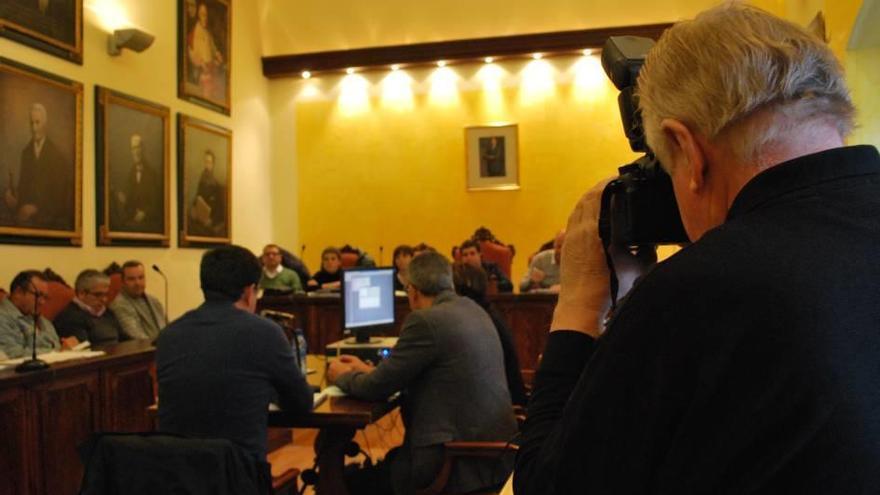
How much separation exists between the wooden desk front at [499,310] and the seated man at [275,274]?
1055 millimetres

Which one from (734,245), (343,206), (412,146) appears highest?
(412,146)

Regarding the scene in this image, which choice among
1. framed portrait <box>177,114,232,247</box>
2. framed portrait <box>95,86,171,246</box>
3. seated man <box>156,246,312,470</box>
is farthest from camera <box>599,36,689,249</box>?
framed portrait <box>177,114,232,247</box>

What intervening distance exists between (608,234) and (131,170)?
25.7 ft

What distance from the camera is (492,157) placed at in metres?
10.8

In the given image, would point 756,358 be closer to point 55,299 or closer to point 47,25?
point 55,299

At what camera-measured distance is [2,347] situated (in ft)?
17.3

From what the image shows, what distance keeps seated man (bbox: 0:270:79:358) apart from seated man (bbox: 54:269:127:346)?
213 millimetres

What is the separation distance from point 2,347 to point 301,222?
20.8 ft

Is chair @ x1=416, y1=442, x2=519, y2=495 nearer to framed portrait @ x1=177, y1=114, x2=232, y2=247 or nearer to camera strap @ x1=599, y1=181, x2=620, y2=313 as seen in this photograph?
camera strap @ x1=599, y1=181, x2=620, y2=313

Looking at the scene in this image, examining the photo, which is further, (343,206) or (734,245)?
(343,206)

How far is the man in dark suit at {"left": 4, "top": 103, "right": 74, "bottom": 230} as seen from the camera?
21.4ft

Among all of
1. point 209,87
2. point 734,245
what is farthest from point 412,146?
point 734,245

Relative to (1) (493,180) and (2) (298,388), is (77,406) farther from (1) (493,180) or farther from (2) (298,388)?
(1) (493,180)

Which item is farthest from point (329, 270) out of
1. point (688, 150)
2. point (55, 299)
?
point (688, 150)
